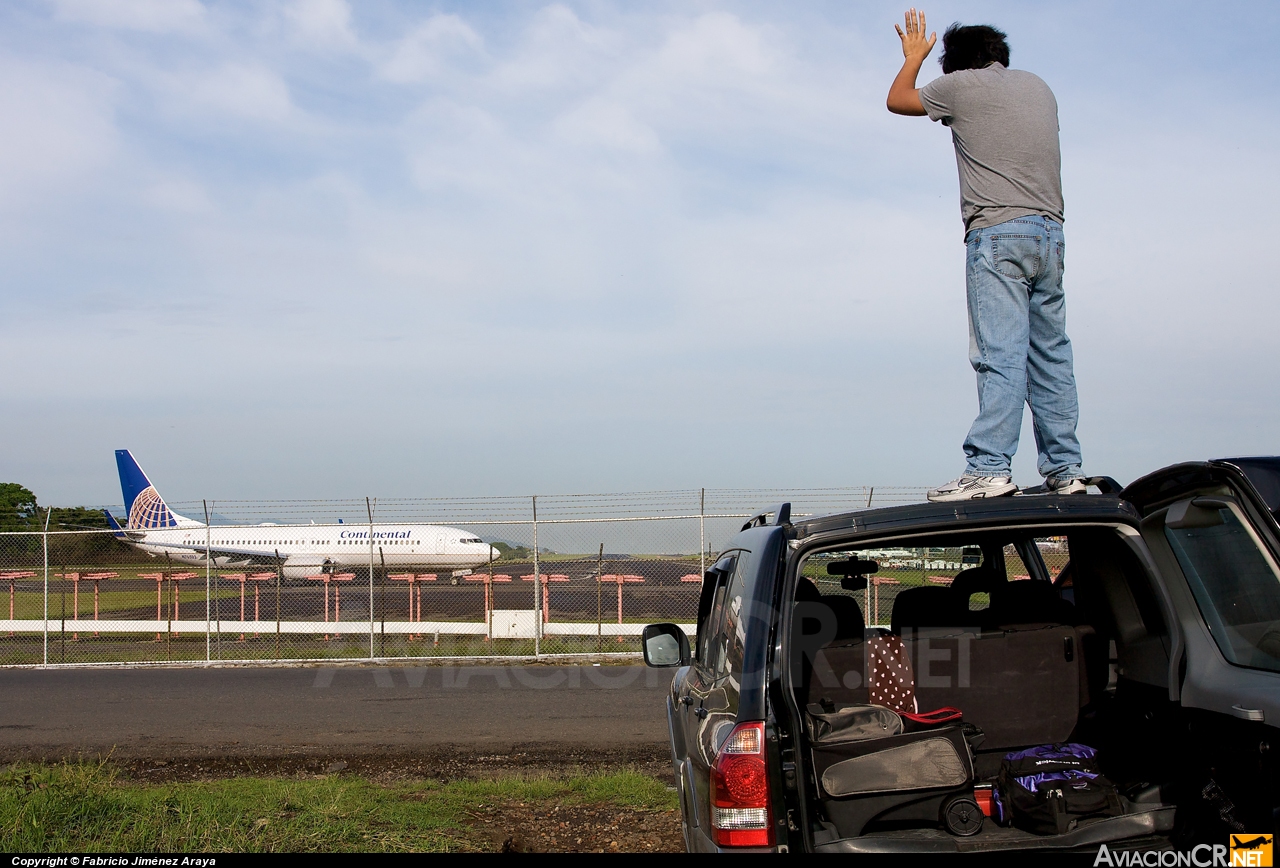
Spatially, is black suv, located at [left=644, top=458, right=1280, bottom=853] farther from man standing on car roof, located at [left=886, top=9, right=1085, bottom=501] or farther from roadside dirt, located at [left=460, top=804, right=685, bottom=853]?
roadside dirt, located at [left=460, top=804, right=685, bottom=853]

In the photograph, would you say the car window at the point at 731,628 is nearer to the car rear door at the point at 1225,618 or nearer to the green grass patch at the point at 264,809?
the car rear door at the point at 1225,618

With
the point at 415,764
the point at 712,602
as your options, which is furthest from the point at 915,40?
the point at 415,764

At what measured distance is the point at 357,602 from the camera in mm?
26172

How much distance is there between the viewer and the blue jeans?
358 centimetres

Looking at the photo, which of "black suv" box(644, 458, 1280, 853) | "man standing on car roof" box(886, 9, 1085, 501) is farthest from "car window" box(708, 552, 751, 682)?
"man standing on car roof" box(886, 9, 1085, 501)

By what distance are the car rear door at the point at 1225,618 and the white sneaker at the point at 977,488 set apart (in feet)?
1.66

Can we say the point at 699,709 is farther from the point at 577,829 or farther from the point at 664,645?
the point at 577,829

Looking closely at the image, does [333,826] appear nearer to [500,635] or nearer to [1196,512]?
[1196,512]

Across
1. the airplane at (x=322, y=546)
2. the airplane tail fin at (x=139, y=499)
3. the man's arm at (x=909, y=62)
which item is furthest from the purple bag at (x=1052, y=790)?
the airplane tail fin at (x=139, y=499)

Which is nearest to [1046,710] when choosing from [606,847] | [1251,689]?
[1251,689]

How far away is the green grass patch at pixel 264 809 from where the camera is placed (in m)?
4.79

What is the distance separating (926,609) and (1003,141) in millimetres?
1815

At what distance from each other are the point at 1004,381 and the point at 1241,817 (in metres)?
1.72

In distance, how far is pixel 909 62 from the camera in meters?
4.21
